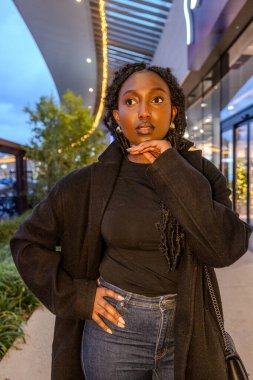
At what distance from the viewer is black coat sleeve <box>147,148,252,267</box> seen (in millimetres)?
1026

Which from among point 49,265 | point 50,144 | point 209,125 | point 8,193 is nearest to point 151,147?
point 49,265

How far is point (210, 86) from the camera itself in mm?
9938

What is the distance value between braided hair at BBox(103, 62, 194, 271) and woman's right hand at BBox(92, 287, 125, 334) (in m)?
0.23

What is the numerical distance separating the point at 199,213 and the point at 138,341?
0.50 m

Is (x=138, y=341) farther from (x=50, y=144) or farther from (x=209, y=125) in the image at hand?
(x=209, y=125)

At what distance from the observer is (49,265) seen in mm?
1250

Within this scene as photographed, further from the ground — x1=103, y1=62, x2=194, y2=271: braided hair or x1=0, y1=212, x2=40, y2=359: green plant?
x1=103, y1=62, x2=194, y2=271: braided hair

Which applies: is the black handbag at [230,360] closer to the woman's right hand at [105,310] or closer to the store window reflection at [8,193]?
the woman's right hand at [105,310]

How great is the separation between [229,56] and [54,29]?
205 inches

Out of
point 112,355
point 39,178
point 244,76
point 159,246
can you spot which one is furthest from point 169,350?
point 39,178

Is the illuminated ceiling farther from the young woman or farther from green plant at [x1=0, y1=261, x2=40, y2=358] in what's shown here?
the young woman

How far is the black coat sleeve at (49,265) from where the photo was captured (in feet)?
3.96

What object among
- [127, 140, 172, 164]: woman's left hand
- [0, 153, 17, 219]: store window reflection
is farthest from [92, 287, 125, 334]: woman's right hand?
[0, 153, 17, 219]: store window reflection

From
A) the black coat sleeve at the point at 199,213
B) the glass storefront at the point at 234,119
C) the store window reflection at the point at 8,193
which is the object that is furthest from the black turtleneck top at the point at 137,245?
the store window reflection at the point at 8,193
